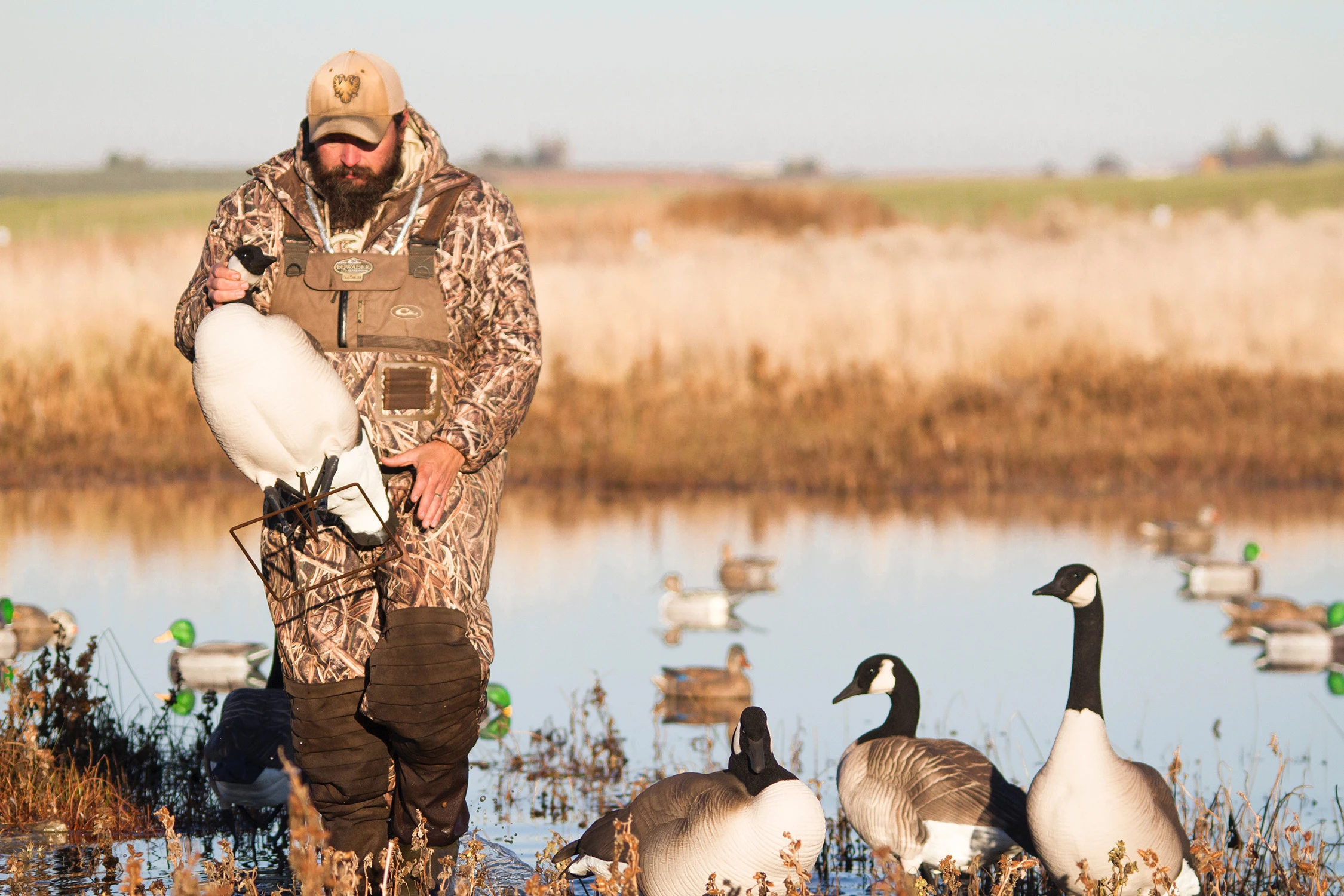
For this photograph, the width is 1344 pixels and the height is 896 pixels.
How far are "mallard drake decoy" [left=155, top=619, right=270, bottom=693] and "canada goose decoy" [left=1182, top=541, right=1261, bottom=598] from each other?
26.6 ft

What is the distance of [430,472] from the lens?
5.45 meters

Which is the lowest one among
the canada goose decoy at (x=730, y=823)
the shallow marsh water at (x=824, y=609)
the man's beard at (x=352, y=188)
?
the shallow marsh water at (x=824, y=609)

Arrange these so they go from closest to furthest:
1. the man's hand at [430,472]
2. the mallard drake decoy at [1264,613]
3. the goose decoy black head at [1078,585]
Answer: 1. the man's hand at [430,472]
2. the goose decoy black head at [1078,585]
3. the mallard drake decoy at [1264,613]

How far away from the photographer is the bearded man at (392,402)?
5.54 m

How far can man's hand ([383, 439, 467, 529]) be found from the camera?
543 centimetres

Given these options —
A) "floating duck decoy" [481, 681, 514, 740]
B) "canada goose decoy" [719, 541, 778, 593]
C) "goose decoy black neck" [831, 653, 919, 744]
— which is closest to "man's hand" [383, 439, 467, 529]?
"goose decoy black neck" [831, 653, 919, 744]

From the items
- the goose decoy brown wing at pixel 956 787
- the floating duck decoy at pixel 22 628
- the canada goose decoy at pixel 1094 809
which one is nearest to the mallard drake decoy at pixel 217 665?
the floating duck decoy at pixel 22 628

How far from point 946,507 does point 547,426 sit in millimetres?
4988

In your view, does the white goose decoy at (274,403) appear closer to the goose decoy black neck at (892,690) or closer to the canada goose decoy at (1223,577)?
the goose decoy black neck at (892,690)

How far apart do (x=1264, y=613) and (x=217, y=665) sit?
310 inches

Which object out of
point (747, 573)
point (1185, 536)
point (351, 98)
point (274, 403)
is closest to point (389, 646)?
point (274, 403)

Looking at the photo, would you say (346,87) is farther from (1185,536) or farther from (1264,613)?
(1185,536)

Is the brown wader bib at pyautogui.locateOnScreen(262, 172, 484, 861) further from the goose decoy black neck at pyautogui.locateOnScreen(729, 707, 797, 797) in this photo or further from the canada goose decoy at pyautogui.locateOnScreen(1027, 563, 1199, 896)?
→ the canada goose decoy at pyautogui.locateOnScreen(1027, 563, 1199, 896)

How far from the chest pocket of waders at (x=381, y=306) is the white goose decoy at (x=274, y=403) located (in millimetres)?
539
